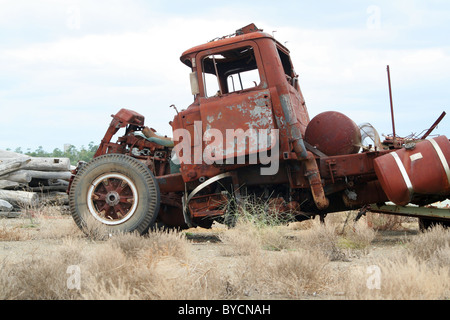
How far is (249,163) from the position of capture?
24.4 feet

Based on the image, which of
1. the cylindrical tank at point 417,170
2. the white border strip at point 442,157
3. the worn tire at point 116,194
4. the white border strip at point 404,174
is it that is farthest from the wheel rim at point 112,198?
the white border strip at point 442,157

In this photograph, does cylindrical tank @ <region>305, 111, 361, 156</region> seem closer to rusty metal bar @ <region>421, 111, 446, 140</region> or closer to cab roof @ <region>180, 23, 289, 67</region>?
rusty metal bar @ <region>421, 111, 446, 140</region>

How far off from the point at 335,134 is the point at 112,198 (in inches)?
140

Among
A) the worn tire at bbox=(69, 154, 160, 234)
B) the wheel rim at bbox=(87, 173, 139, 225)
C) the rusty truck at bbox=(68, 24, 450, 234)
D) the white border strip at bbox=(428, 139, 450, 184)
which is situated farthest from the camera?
the wheel rim at bbox=(87, 173, 139, 225)

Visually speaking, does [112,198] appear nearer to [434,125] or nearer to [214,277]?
[214,277]

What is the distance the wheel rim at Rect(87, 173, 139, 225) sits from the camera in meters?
8.00

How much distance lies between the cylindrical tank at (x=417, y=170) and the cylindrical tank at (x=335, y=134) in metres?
0.77

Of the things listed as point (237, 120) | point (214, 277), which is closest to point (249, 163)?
point (237, 120)

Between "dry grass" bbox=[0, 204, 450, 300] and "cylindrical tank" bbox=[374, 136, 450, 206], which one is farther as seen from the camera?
"cylindrical tank" bbox=[374, 136, 450, 206]

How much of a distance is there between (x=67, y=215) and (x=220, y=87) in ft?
25.7

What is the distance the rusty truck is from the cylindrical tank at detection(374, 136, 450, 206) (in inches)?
0.7

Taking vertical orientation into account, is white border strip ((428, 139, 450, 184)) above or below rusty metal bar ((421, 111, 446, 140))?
below

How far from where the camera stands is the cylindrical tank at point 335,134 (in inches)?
297

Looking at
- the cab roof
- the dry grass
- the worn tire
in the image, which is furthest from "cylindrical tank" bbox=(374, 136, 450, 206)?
the worn tire
